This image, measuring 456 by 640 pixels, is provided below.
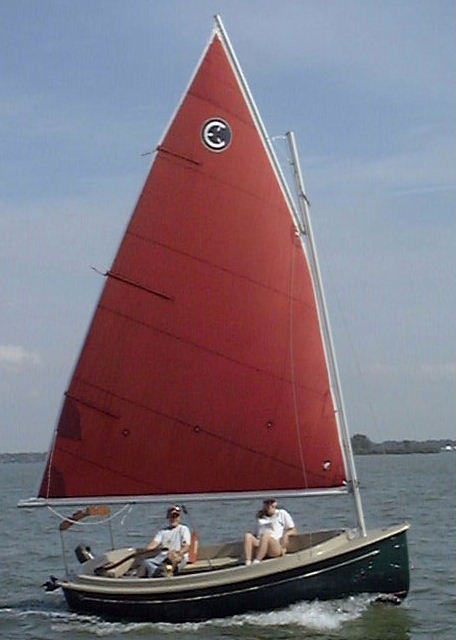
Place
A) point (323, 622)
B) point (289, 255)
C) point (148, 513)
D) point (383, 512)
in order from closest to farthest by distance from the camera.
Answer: point (323, 622) → point (289, 255) → point (383, 512) → point (148, 513)

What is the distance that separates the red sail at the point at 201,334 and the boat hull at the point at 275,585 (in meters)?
1.64

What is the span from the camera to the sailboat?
17.7 metres

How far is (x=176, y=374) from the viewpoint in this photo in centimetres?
1797

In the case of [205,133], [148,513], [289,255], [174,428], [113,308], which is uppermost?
[205,133]

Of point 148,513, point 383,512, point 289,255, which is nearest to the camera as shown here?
point 289,255

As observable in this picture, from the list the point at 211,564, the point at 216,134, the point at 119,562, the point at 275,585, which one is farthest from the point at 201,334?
the point at 275,585

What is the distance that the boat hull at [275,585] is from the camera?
1639cm

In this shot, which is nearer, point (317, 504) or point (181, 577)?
point (181, 577)

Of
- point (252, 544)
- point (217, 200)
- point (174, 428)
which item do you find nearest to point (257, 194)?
point (217, 200)

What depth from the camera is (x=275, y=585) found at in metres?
16.4

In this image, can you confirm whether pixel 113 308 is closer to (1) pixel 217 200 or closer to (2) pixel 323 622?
(1) pixel 217 200

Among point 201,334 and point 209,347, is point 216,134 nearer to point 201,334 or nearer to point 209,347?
point 201,334

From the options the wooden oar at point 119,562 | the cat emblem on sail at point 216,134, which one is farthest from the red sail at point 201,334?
the wooden oar at point 119,562

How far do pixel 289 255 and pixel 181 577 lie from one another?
4673mm
